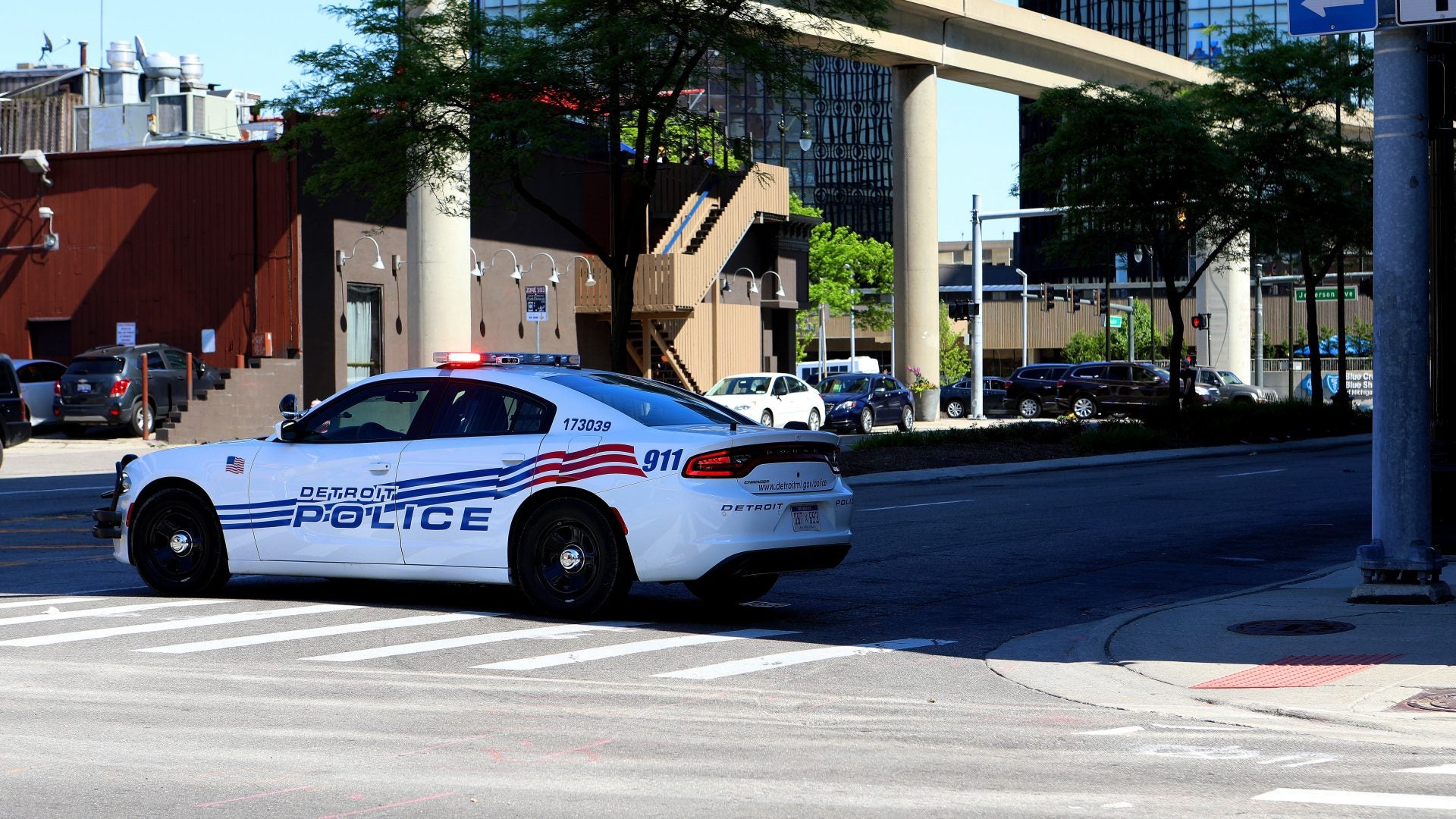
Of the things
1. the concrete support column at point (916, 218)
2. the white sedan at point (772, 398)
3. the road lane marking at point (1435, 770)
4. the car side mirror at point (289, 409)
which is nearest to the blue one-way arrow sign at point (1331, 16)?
the road lane marking at point (1435, 770)

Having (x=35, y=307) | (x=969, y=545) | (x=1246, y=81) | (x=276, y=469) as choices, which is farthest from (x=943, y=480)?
(x=35, y=307)

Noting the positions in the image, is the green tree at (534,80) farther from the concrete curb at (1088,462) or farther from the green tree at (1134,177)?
the green tree at (1134,177)

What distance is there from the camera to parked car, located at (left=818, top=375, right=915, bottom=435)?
1767 inches

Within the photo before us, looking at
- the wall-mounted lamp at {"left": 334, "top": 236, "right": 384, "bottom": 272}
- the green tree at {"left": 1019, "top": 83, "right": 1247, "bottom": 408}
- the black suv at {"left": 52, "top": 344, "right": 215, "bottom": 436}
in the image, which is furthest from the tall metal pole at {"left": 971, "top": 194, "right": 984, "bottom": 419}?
the black suv at {"left": 52, "top": 344, "right": 215, "bottom": 436}

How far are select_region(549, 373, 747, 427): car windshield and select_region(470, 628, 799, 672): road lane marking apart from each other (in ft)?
4.55

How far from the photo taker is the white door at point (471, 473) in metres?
10.7

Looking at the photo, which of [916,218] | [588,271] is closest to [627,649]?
[588,271]

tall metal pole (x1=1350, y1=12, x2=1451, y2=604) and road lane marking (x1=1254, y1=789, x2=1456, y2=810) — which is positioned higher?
tall metal pole (x1=1350, y1=12, x2=1451, y2=604)

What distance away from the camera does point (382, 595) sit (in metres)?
12.1

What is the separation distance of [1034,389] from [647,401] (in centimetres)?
4743

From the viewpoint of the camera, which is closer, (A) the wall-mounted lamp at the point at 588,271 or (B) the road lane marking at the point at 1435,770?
(B) the road lane marking at the point at 1435,770

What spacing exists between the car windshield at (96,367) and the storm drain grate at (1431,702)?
103 ft

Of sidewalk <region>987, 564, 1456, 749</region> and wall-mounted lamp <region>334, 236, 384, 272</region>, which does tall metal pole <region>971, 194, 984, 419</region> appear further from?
sidewalk <region>987, 564, 1456, 749</region>

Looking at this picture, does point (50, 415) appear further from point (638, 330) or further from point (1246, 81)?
point (1246, 81)
